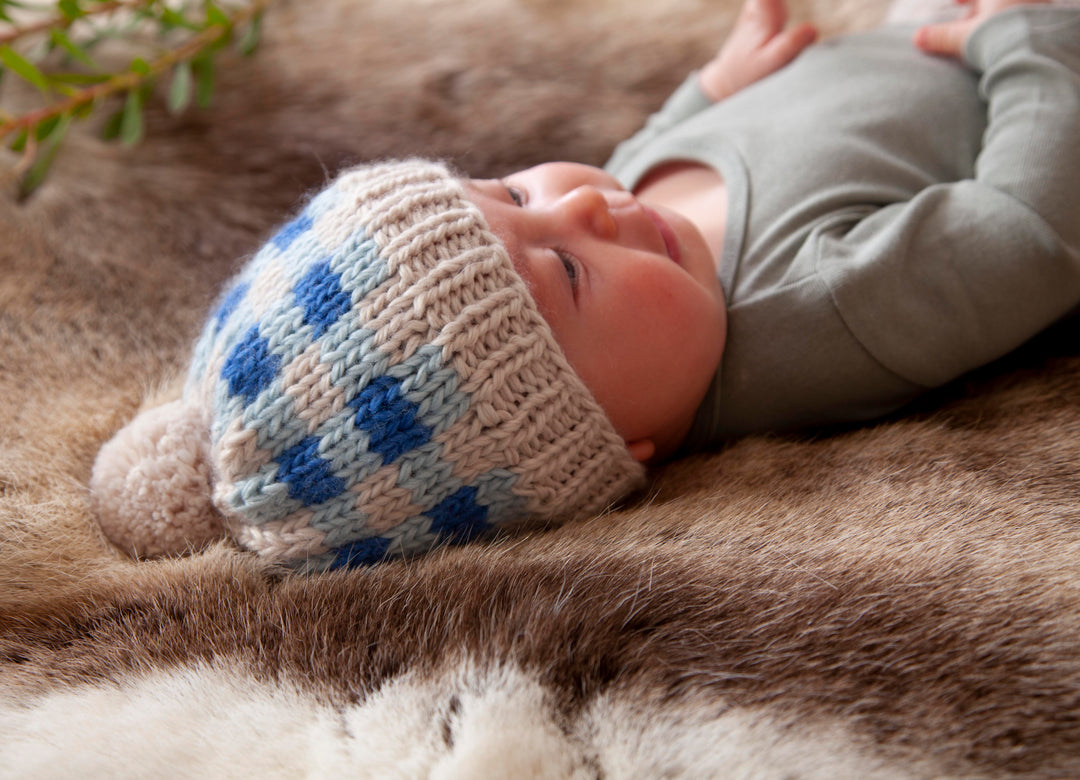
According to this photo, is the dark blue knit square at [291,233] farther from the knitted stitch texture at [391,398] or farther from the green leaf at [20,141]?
the green leaf at [20,141]

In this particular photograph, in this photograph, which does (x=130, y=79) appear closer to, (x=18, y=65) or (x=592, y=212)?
(x=18, y=65)

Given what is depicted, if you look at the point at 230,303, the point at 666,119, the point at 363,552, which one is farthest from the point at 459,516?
the point at 666,119

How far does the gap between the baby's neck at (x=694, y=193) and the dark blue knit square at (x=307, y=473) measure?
23.4 inches

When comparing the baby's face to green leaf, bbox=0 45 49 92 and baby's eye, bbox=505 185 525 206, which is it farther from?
green leaf, bbox=0 45 49 92

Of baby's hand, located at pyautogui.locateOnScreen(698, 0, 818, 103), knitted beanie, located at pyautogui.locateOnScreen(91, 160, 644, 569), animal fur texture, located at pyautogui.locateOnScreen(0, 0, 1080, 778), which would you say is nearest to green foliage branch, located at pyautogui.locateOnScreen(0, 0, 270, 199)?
animal fur texture, located at pyautogui.locateOnScreen(0, 0, 1080, 778)

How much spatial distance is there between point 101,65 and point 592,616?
47.7 inches

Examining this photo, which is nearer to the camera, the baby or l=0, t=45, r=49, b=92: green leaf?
the baby

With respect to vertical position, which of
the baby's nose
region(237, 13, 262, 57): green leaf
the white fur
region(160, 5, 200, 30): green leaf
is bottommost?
the white fur

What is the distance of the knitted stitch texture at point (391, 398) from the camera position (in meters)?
0.72

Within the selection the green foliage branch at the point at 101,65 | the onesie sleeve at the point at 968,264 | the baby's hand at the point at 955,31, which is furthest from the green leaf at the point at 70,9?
the baby's hand at the point at 955,31

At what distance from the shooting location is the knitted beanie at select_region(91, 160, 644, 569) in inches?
28.2

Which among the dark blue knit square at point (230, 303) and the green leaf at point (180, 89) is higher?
the green leaf at point (180, 89)

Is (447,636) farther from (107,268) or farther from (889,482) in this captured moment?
(107,268)

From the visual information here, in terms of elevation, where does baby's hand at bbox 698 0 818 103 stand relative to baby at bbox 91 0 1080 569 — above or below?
above
